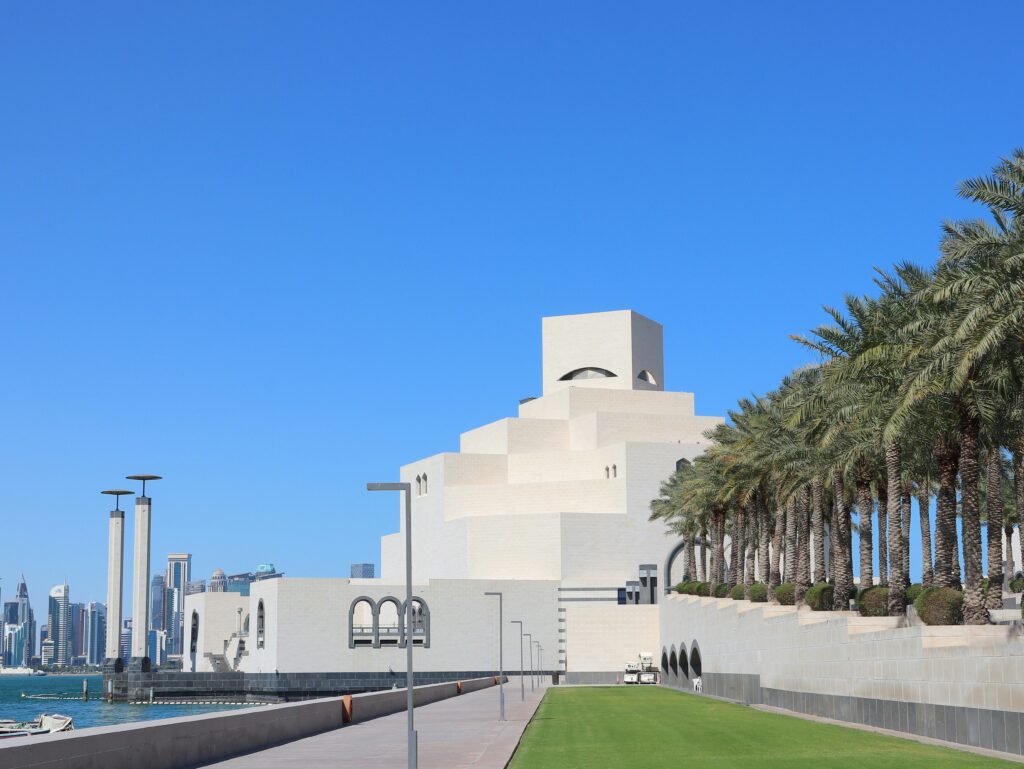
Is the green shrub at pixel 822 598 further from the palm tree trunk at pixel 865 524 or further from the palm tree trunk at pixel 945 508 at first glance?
the palm tree trunk at pixel 945 508

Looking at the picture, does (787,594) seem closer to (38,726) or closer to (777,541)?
(777,541)

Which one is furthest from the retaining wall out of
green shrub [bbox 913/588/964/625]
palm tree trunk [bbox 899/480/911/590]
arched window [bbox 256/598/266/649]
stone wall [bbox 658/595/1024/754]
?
arched window [bbox 256/598/266/649]

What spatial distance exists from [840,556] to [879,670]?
9.37 meters

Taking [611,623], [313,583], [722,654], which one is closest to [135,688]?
[313,583]

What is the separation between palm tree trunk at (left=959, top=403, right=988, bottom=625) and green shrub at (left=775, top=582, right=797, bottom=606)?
65.7 feet

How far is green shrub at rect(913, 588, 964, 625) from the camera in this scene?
32469 millimetres

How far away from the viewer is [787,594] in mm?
52469

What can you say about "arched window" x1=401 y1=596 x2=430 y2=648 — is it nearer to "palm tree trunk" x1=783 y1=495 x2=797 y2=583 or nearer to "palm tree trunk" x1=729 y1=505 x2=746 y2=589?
"palm tree trunk" x1=729 y1=505 x2=746 y2=589

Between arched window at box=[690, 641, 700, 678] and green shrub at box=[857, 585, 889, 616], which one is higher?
green shrub at box=[857, 585, 889, 616]

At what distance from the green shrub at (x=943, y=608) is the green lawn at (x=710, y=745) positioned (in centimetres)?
335

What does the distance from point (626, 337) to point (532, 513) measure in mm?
18023

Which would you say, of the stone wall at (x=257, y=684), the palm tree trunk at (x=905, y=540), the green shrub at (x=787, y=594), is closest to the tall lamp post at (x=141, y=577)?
the stone wall at (x=257, y=684)

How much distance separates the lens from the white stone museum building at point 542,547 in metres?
95.1

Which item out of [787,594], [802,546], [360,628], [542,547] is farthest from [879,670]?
[360,628]
